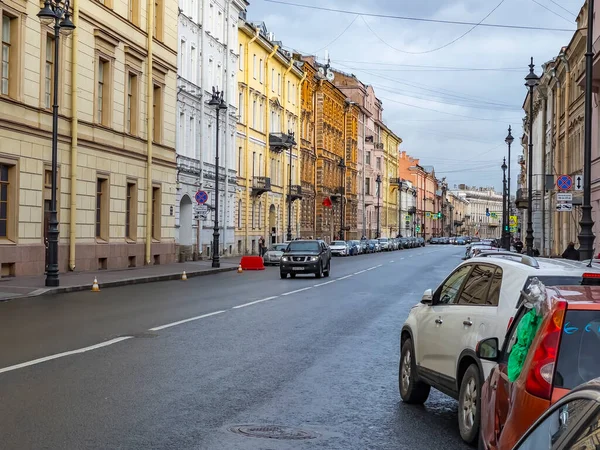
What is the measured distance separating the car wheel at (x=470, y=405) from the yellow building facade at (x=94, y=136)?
2293 cm

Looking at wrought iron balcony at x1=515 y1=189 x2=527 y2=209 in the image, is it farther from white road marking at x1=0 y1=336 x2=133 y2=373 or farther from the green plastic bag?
the green plastic bag

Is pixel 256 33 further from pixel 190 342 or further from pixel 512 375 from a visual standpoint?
pixel 512 375

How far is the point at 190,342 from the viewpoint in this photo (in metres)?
13.8

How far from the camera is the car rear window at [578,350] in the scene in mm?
4625

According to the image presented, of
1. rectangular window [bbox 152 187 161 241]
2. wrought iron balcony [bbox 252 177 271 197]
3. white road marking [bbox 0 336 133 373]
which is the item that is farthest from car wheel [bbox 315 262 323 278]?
wrought iron balcony [bbox 252 177 271 197]

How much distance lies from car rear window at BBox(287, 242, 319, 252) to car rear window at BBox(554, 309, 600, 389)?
3285 centimetres

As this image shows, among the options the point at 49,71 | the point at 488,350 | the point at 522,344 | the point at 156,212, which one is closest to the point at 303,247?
the point at 156,212

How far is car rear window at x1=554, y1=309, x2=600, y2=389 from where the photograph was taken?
4625mm

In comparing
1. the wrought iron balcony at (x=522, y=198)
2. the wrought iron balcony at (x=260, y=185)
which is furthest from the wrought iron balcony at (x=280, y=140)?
the wrought iron balcony at (x=522, y=198)

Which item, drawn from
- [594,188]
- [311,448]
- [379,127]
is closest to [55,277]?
[311,448]

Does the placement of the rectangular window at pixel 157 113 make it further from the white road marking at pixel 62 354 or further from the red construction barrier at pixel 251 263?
the white road marking at pixel 62 354

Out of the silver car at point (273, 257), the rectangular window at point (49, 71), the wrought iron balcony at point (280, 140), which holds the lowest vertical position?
the silver car at point (273, 257)

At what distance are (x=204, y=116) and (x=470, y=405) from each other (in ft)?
151

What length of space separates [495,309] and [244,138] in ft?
183
